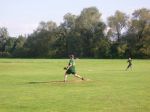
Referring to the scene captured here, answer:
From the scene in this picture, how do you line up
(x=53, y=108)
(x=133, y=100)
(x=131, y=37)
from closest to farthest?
1. (x=53, y=108)
2. (x=133, y=100)
3. (x=131, y=37)

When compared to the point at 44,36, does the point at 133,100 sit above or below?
below

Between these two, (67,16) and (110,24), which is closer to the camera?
(110,24)

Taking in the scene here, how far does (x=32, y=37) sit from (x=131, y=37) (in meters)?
37.3

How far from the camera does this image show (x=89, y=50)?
11962 centimetres

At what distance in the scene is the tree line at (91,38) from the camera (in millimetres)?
111938

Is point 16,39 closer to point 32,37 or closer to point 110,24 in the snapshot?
point 32,37

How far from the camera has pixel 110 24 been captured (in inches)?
4791

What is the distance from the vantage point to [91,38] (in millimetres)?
118875

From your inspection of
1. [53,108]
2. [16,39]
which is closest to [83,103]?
[53,108]

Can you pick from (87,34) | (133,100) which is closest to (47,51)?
(87,34)

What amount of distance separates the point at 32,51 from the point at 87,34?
2212cm

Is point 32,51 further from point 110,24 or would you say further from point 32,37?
point 110,24

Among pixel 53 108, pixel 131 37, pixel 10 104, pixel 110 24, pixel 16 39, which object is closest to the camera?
pixel 53 108

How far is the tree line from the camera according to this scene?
11194 centimetres
